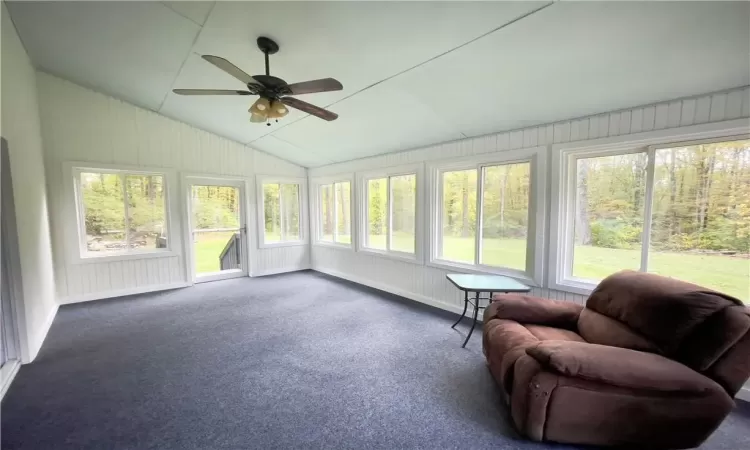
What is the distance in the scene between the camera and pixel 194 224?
515cm

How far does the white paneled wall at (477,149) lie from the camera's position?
2195 mm

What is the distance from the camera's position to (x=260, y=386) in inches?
88.4

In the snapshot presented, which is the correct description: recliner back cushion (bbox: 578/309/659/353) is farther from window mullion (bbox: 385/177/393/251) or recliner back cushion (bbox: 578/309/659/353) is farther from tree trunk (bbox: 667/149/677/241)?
window mullion (bbox: 385/177/393/251)

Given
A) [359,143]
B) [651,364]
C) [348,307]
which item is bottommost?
[348,307]

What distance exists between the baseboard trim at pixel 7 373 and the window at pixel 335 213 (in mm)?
4129

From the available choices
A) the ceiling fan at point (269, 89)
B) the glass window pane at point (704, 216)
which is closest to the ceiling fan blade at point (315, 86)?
the ceiling fan at point (269, 89)

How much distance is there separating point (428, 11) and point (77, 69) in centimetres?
433

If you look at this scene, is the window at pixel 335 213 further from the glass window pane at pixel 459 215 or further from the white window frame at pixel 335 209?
the glass window pane at pixel 459 215

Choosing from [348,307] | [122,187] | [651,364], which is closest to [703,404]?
[651,364]

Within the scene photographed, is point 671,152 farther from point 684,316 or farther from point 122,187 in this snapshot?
point 122,187

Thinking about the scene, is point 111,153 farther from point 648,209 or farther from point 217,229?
point 648,209

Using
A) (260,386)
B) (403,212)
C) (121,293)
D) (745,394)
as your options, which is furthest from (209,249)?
(745,394)

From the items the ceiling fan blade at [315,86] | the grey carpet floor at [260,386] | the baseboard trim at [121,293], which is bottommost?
the grey carpet floor at [260,386]

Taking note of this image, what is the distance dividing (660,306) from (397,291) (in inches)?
127
